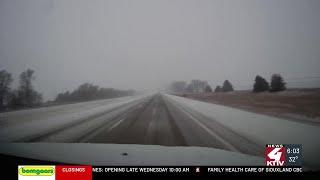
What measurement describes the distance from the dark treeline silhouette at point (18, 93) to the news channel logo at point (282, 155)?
86.6ft

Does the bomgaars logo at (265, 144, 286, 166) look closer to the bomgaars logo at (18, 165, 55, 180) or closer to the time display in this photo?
the time display

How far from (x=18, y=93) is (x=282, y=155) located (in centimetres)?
3258

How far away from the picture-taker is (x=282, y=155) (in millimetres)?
4344

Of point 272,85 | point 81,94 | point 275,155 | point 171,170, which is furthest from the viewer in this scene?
point 81,94

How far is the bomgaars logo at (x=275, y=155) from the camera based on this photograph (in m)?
4.26

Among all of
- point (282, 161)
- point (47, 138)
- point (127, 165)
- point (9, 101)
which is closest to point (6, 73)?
point (9, 101)

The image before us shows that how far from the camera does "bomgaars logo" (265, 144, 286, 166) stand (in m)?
4.26

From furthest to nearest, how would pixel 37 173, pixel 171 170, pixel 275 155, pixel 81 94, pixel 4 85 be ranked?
1. pixel 81 94
2. pixel 4 85
3. pixel 275 155
4. pixel 171 170
5. pixel 37 173

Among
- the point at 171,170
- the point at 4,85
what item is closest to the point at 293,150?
the point at 171,170

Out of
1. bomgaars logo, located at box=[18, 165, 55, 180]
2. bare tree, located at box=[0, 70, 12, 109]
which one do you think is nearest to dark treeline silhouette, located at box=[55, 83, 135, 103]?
bare tree, located at box=[0, 70, 12, 109]

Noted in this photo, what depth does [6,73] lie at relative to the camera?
2709 cm

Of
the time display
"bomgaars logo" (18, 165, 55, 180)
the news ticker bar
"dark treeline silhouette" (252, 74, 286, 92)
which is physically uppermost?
"dark treeline silhouette" (252, 74, 286, 92)

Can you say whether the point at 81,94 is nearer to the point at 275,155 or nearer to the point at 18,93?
the point at 18,93

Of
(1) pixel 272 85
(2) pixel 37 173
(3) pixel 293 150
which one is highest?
(1) pixel 272 85
